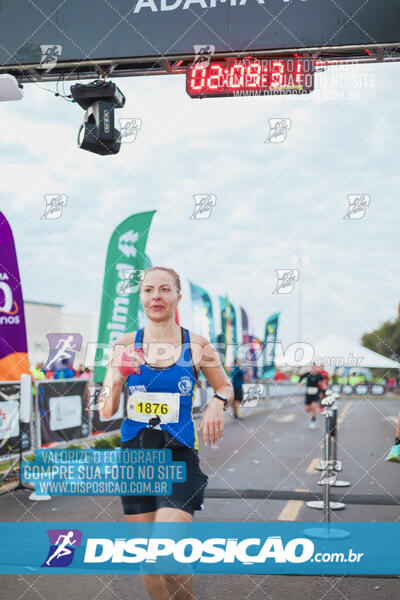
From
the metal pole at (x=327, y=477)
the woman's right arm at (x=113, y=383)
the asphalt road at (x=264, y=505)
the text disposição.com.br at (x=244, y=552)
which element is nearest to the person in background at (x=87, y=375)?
the asphalt road at (x=264, y=505)

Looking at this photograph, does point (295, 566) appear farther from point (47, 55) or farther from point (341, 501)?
point (47, 55)

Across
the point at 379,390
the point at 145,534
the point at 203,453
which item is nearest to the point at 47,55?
the point at 145,534

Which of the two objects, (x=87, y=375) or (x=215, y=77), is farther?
(x=87, y=375)

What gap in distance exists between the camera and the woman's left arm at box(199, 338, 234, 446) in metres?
3.75

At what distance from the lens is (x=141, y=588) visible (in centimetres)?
491

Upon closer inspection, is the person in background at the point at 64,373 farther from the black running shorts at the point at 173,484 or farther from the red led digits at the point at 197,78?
the black running shorts at the point at 173,484

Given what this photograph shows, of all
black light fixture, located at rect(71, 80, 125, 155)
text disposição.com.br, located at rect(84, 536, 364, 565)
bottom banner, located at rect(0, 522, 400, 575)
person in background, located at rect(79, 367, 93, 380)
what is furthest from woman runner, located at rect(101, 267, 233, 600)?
person in background, located at rect(79, 367, 93, 380)

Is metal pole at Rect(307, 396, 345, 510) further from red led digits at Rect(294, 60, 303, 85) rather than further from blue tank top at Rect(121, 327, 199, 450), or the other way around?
red led digits at Rect(294, 60, 303, 85)

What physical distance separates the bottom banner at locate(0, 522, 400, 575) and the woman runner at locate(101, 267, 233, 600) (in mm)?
825

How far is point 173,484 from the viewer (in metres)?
3.59

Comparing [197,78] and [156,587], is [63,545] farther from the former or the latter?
[197,78]

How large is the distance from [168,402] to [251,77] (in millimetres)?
4512

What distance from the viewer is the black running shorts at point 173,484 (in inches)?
141

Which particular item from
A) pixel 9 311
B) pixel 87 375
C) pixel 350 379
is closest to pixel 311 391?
pixel 87 375
